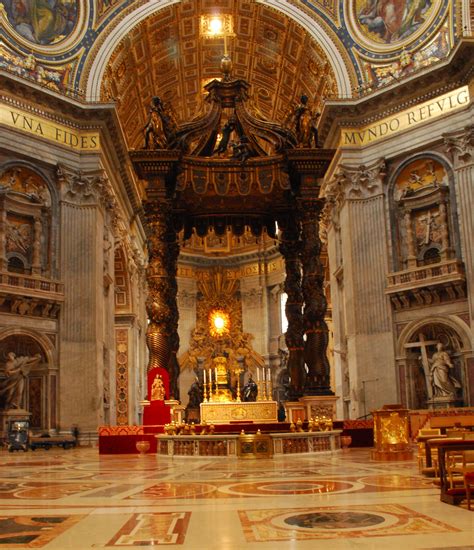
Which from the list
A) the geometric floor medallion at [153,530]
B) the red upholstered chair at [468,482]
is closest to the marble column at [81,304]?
the geometric floor medallion at [153,530]

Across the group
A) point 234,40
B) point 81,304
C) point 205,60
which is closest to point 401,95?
point 234,40

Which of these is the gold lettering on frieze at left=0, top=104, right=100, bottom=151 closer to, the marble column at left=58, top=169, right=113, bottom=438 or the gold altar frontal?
the marble column at left=58, top=169, right=113, bottom=438

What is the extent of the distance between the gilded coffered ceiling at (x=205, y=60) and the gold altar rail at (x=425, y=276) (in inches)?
240

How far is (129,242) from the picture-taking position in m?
28.8

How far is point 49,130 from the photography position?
65.7ft

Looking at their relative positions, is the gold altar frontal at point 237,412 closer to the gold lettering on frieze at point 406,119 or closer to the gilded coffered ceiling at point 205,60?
the gold lettering on frieze at point 406,119

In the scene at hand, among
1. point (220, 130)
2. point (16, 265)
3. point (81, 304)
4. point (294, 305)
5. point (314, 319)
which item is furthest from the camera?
point (81, 304)

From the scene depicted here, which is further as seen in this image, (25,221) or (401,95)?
(401,95)

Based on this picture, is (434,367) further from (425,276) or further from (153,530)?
(153,530)

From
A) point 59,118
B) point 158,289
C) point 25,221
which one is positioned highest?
point 59,118

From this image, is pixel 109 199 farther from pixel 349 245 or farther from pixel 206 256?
pixel 206 256

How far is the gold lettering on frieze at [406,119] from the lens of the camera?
19.0 m

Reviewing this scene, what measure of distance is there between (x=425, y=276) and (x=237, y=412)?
765cm

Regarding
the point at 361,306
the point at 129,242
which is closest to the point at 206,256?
the point at 129,242
